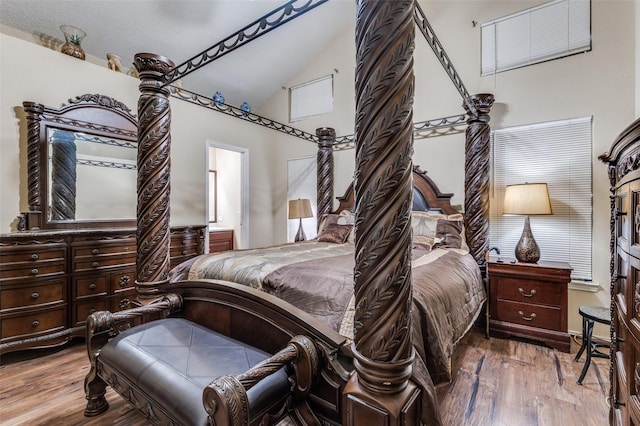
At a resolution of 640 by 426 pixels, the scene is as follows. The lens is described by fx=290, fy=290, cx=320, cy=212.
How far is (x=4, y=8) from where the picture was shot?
2738 mm

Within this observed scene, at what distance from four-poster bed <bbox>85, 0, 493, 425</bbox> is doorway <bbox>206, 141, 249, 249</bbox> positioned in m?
2.78

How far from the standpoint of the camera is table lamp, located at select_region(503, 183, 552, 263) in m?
2.61

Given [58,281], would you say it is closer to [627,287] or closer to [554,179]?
[627,287]

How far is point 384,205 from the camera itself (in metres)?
0.91

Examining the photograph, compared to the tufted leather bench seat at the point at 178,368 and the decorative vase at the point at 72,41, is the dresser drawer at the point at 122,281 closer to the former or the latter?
the tufted leather bench seat at the point at 178,368

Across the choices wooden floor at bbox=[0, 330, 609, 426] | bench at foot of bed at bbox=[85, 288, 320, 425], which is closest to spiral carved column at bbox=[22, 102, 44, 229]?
wooden floor at bbox=[0, 330, 609, 426]

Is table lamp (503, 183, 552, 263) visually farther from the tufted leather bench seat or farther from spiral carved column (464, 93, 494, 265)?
the tufted leather bench seat

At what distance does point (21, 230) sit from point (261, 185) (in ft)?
10.1

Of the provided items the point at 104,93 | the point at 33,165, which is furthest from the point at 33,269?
the point at 104,93

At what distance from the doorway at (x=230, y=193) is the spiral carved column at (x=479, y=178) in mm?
3373

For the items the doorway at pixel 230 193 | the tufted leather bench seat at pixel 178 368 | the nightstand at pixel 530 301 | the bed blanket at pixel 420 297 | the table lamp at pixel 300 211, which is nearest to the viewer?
the tufted leather bench seat at pixel 178 368

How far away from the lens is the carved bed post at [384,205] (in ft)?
2.93

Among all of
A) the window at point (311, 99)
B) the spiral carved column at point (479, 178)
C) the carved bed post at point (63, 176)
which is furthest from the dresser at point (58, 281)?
the spiral carved column at point (479, 178)

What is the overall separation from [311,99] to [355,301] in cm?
442
